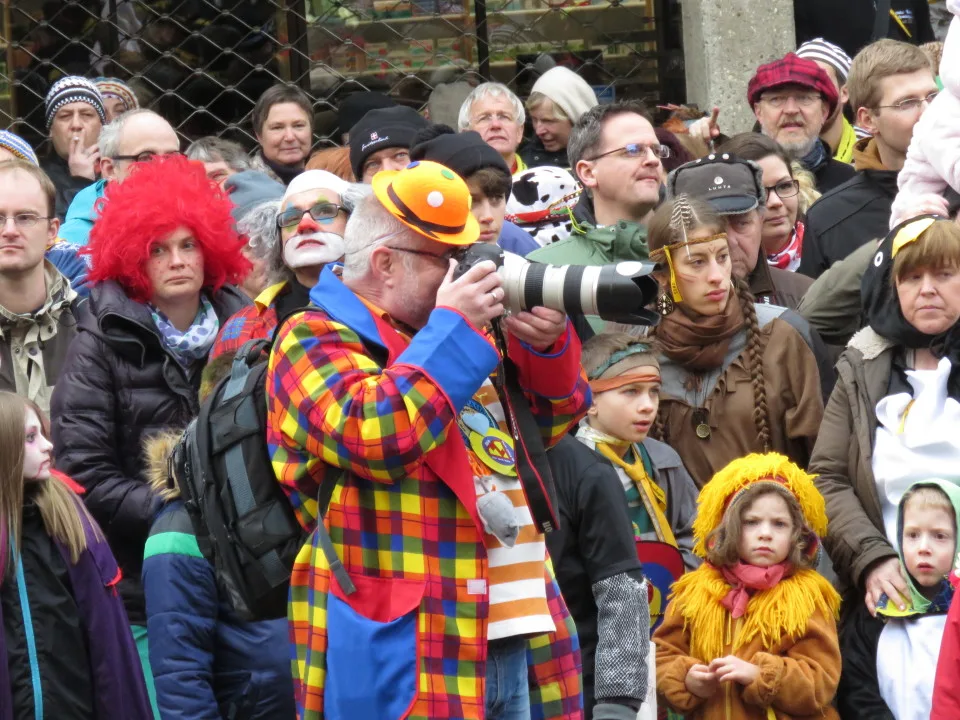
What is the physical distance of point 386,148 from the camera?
5.67m

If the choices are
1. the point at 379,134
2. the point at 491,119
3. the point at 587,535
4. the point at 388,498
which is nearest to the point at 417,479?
the point at 388,498

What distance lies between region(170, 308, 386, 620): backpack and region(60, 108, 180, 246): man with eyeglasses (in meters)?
2.45

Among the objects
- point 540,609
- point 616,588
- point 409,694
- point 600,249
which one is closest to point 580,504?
point 616,588

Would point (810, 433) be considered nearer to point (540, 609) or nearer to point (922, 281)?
point (922, 281)

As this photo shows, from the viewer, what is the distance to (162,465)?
4.12 m

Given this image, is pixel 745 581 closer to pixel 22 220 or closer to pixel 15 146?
pixel 22 220

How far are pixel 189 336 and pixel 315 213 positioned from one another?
1.81ft

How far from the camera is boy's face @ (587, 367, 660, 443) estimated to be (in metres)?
4.47

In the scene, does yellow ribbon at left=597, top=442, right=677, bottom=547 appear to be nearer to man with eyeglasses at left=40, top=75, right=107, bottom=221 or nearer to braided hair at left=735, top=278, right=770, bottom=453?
braided hair at left=735, top=278, right=770, bottom=453

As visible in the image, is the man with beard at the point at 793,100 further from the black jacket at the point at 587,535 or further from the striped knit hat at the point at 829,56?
the black jacket at the point at 587,535

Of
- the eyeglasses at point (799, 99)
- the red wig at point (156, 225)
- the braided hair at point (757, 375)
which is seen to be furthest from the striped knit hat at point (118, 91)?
the braided hair at point (757, 375)

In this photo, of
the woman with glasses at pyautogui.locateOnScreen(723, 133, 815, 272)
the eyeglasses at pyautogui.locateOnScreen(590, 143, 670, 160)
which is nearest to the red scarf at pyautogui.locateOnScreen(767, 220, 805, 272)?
the woman with glasses at pyautogui.locateOnScreen(723, 133, 815, 272)

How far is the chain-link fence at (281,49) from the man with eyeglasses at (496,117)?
919 mm

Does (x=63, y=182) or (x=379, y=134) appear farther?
(x=63, y=182)
